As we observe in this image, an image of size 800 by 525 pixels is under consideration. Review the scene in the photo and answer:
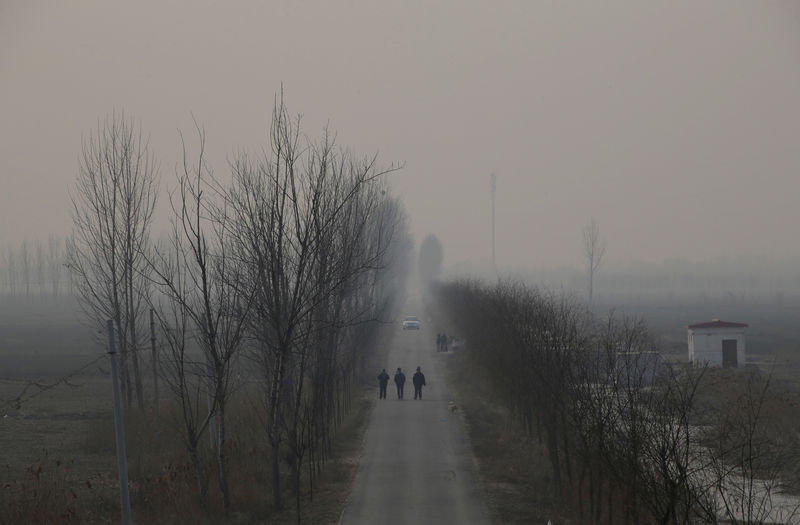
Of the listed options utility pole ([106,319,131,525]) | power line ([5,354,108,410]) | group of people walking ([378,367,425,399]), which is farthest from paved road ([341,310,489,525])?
power line ([5,354,108,410])

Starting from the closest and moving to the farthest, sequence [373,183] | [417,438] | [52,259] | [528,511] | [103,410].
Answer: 1. [528,511]
2. [417,438]
3. [103,410]
4. [373,183]
5. [52,259]

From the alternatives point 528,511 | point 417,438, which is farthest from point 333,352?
point 528,511

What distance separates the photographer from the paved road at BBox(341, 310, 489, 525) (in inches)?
601

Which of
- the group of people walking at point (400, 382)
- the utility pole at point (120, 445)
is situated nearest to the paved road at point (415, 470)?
the group of people walking at point (400, 382)

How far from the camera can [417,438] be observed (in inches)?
927

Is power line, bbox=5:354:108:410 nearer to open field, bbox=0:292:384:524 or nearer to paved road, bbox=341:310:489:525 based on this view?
open field, bbox=0:292:384:524

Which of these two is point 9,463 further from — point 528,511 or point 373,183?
point 373,183

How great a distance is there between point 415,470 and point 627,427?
9.26m

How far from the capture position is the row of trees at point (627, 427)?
911cm

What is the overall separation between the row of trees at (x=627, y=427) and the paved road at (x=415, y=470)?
1.92 metres

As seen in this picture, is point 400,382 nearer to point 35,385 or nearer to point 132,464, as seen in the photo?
point 35,385

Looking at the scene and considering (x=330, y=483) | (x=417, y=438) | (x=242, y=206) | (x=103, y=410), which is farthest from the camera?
(x=103, y=410)

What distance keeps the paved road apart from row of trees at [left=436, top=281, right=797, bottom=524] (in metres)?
1.92

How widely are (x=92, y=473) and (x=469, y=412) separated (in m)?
13.7
